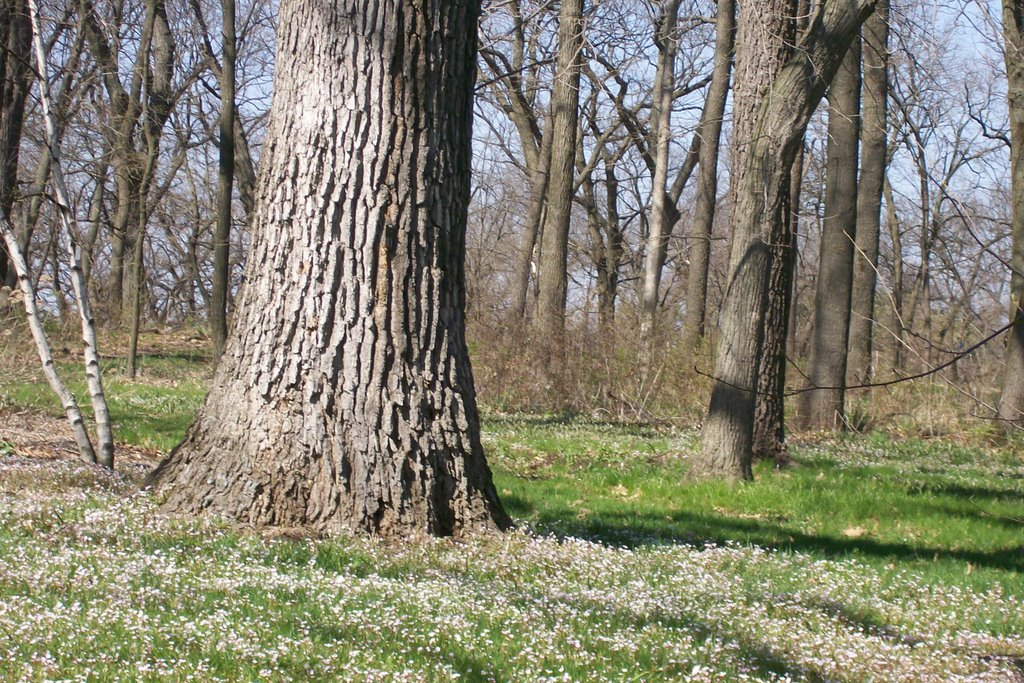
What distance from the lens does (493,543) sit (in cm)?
607

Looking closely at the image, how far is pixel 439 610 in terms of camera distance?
442 cm

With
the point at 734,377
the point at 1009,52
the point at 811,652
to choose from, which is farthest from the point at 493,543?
the point at 1009,52

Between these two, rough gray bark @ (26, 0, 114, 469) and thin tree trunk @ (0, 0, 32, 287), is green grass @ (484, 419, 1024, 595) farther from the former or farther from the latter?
thin tree trunk @ (0, 0, 32, 287)

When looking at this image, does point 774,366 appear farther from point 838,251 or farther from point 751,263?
point 838,251

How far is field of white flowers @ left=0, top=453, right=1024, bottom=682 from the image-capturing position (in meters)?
3.55

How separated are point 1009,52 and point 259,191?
14.3 m

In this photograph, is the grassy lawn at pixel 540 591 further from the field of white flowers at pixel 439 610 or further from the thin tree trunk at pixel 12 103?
the thin tree trunk at pixel 12 103

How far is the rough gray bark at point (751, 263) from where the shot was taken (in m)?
9.66

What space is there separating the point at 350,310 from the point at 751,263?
17.4 feet

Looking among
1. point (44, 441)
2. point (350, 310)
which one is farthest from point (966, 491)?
point (44, 441)

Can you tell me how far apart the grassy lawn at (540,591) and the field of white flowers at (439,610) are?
16 millimetres

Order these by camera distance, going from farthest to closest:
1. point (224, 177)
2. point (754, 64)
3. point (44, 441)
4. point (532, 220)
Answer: point (532, 220), point (224, 177), point (754, 64), point (44, 441)

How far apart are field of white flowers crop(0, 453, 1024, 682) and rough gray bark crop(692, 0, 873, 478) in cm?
316

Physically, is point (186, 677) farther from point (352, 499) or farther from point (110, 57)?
point (110, 57)
